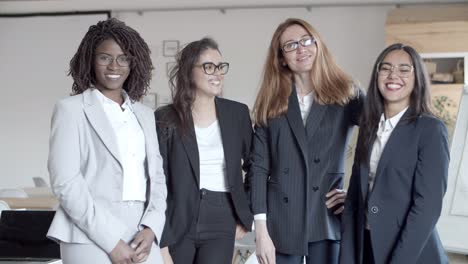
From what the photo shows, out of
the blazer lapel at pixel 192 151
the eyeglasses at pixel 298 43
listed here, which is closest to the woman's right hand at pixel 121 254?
the blazer lapel at pixel 192 151

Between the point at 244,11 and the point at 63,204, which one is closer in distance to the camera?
the point at 63,204

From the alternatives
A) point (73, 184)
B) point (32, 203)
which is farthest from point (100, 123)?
point (32, 203)

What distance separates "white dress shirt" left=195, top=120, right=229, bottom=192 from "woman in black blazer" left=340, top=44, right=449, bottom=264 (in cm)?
54

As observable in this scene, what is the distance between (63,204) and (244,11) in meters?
5.76

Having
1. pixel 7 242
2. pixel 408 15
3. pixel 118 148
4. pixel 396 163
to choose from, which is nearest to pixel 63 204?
pixel 118 148

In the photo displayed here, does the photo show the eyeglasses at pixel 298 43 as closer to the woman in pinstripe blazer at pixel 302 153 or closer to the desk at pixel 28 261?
the woman in pinstripe blazer at pixel 302 153

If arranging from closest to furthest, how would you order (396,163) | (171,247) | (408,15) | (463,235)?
(396,163) → (171,247) → (463,235) → (408,15)

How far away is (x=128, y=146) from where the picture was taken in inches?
83.6

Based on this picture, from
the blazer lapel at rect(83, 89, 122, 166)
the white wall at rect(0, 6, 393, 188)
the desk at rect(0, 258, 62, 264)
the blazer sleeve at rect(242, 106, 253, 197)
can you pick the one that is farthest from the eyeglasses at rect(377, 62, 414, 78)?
the white wall at rect(0, 6, 393, 188)

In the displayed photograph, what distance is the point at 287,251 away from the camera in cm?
252

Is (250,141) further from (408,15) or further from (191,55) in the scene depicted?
(408,15)

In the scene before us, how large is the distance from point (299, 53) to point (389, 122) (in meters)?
0.52

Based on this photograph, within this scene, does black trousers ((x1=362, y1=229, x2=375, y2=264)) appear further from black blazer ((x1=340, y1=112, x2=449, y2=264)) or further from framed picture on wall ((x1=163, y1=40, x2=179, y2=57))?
framed picture on wall ((x1=163, y1=40, x2=179, y2=57))

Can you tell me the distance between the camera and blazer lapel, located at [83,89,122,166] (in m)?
2.04
